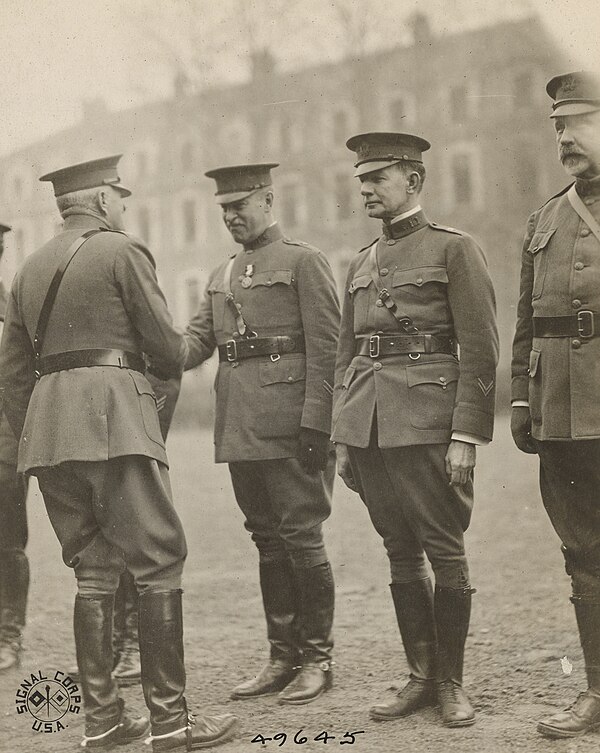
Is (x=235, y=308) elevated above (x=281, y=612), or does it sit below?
above

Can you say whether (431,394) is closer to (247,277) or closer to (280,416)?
(280,416)

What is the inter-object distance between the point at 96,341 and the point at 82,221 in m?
0.50

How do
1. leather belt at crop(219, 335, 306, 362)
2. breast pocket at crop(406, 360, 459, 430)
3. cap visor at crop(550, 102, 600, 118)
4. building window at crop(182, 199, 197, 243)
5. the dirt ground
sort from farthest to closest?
building window at crop(182, 199, 197, 243), leather belt at crop(219, 335, 306, 362), breast pocket at crop(406, 360, 459, 430), the dirt ground, cap visor at crop(550, 102, 600, 118)

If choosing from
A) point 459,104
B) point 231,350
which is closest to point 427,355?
point 231,350

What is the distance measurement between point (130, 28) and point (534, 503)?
5.62 metres

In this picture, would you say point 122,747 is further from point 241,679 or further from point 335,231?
point 335,231

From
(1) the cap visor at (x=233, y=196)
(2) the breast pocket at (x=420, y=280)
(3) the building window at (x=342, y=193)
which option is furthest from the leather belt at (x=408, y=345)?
(3) the building window at (x=342, y=193)

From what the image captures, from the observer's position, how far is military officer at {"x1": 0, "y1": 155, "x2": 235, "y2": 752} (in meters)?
3.50

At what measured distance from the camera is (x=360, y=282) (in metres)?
3.95

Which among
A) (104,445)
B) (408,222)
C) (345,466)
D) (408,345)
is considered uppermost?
→ (408,222)

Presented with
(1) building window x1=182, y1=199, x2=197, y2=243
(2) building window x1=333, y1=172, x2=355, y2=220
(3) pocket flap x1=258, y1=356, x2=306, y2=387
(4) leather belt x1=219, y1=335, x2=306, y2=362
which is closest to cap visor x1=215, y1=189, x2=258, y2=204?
(4) leather belt x1=219, y1=335, x2=306, y2=362

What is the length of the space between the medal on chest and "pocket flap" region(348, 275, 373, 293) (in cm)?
58

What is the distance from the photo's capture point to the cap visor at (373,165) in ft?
12.5

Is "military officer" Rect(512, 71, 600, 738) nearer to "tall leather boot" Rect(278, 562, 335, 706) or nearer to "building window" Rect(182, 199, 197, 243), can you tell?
"tall leather boot" Rect(278, 562, 335, 706)
